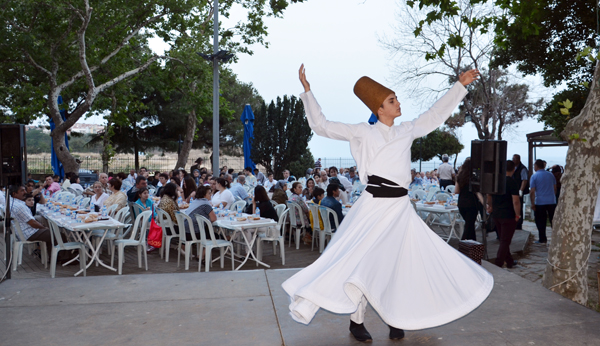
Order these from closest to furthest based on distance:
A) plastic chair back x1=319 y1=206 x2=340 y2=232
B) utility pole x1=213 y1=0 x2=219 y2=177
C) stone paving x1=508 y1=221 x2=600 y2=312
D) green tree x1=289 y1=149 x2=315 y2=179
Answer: stone paving x1=508 y1=221 x2=600 y2=312 < plastic chair back x1=319 y1=206 x2=340 y2=232 < utility pole x1=213 y1=0 x2=219 y2=177 < green tree x1=289 y1=149 x2=315 y2=179

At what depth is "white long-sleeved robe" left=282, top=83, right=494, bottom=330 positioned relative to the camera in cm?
307

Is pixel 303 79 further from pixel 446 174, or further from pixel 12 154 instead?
pixel 446 174

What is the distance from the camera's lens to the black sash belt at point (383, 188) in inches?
131

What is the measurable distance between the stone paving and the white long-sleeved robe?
3529 mm

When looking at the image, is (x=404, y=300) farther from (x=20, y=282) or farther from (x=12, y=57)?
(x=12, y=57)

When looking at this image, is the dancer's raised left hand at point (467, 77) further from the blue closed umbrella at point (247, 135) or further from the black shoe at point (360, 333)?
the blue closed umbrella at point (247, 135)

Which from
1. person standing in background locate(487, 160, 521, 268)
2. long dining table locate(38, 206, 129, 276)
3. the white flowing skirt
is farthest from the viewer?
person standing in background locate(487, 160, 521, 268)

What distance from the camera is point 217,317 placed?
396 centimetres

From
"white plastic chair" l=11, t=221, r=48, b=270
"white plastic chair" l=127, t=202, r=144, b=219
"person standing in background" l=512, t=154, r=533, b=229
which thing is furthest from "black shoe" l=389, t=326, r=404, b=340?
"person standing in background" l=512, t=154, r=533, b=229

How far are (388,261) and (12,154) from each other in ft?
17.5

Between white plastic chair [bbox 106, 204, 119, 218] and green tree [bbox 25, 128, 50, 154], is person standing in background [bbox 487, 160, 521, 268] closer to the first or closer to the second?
white plastic chair [bbox 106, 204, 119, 218]

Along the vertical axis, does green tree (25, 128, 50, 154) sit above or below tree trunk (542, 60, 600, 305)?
above

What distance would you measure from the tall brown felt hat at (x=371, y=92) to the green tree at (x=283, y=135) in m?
20.2

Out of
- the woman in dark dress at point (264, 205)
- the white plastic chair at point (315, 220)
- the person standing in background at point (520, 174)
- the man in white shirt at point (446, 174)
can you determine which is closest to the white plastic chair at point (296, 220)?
the white plastic chair at point (315, 220)
